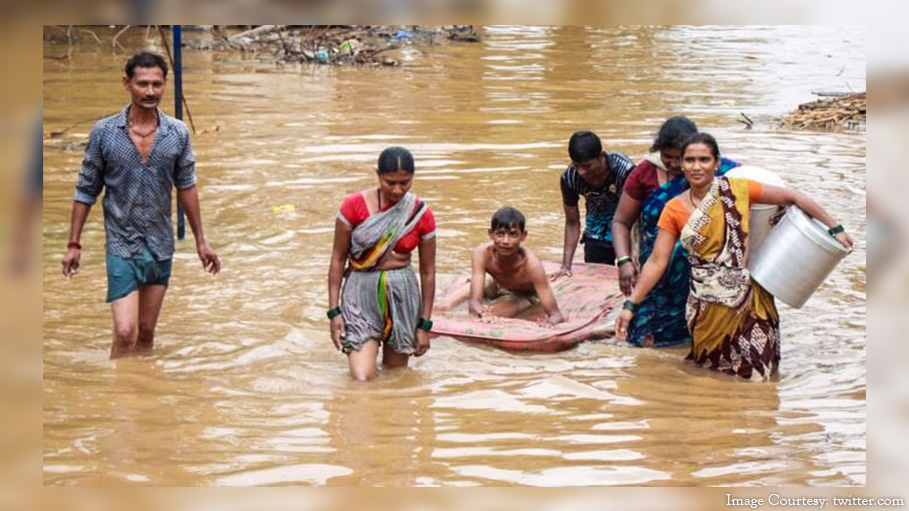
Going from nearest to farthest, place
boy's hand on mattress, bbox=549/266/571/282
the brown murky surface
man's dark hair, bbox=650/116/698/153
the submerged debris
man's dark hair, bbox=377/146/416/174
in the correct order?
the brown murky surface → man's dark hair, bbox=377/146/416/174 → man's dark hair, bbox=650/116/698/153 → boy's hand on mattress, bbox=549/266/571/282 → the submerged debris

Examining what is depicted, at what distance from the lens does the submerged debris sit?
1408 cm

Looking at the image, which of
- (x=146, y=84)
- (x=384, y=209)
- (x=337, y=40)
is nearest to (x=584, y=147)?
(x=384, y=209)

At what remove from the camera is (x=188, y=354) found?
23.6ft

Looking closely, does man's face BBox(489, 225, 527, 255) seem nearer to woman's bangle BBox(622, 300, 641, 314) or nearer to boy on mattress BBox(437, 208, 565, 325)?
boy on mattress BBox(437, 208, 565, 325)

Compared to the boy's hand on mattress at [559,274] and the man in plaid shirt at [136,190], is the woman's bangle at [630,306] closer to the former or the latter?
the boy's hand on mattress at [559,274]

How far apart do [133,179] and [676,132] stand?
8.95 ft

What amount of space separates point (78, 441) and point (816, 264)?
3.48 metres

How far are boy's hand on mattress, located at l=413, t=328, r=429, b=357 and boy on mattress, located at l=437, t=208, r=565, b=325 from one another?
36.6 inches

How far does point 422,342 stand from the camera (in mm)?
6660

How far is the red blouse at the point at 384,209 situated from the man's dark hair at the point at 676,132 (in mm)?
1336

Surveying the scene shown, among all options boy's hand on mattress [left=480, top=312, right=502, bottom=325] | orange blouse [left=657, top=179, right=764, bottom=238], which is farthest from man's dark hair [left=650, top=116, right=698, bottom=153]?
boy's hand on mattress [left=480, top=312, right=502, bottom=325]

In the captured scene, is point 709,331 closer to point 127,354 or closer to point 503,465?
point 503,465

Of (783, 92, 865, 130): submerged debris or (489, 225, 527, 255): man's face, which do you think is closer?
(489, 225, 527, 255): man's face

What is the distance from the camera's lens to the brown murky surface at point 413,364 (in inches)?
219
